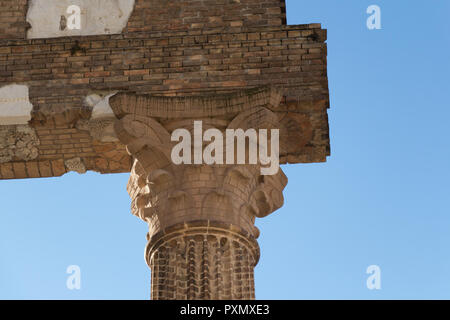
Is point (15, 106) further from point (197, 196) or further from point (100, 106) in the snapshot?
point (197, 196)

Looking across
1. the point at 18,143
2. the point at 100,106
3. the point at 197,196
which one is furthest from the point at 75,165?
the point at 197,196

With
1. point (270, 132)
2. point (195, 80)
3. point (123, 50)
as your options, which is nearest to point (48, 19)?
point (123, 50)

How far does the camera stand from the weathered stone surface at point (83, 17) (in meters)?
13.5

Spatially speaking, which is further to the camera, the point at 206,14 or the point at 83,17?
the point at 83,17

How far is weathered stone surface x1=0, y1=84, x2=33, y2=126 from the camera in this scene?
12.5 meters

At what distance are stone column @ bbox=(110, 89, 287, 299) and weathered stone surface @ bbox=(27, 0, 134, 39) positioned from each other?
60.8 inches

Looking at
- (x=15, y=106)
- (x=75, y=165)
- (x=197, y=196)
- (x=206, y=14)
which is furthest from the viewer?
(x=206, y=14)

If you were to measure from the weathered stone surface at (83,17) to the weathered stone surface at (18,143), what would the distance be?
1357mm

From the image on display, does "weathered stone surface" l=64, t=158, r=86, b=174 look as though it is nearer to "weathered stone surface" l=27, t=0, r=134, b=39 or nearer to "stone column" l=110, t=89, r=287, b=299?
"stone column" l=110, t=89, r=287, b=299

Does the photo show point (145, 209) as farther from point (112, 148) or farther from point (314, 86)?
point (314, 86)

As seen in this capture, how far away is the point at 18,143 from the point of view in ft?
41.8

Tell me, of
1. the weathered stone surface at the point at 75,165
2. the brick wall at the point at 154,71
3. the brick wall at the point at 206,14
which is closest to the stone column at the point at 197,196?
the brick wall at the point at 154,71

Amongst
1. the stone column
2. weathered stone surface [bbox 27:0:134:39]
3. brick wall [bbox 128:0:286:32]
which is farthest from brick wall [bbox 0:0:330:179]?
weathered stone surface [bbox 27:0:134:39]

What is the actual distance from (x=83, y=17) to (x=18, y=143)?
1.81m
